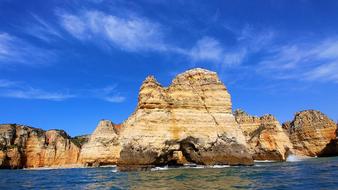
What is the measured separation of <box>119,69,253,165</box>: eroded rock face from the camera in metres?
51.1

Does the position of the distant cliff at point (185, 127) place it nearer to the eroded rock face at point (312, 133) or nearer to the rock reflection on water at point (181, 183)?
the rock reflection on water at point (181, 183)

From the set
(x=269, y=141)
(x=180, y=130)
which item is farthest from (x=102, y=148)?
(x=180, y=130)

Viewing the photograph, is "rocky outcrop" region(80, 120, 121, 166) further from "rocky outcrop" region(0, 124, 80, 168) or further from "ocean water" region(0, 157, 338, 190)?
"ocean water" region(0, 157, 338, 190)

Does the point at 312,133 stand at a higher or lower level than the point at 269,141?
higher

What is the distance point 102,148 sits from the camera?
101562 millimetres

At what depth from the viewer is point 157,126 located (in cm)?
5256

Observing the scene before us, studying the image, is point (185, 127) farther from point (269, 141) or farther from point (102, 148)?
point (102, 148)

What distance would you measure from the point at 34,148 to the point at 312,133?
74438mm

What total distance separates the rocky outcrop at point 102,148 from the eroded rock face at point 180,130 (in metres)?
47.8

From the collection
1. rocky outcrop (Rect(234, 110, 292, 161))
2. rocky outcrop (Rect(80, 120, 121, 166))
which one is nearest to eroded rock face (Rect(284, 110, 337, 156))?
rocky outcrop (Rect(234, 110, 292, 161))

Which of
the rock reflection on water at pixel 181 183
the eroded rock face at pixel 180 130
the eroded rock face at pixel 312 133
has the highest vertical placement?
the eroded rock face at pixel 312 133

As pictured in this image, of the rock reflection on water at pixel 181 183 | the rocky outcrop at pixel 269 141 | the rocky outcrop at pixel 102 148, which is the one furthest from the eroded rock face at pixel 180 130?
the rocky outcrop at pixel 102 148

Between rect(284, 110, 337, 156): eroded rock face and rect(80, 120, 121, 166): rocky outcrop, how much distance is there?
4576 centimetres

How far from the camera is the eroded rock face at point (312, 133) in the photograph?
105 meters
